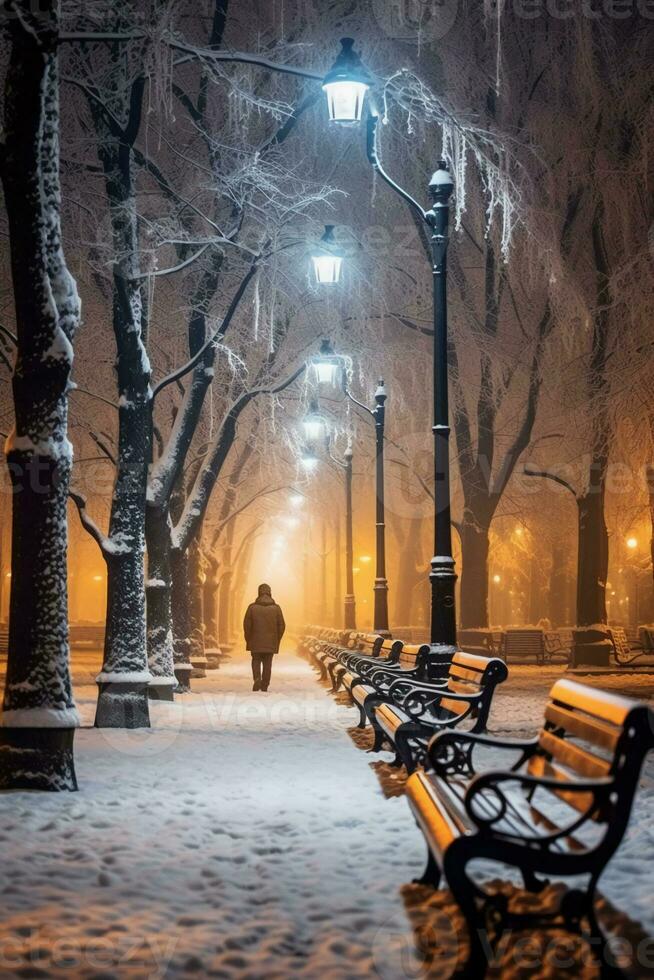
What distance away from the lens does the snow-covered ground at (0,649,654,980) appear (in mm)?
4863

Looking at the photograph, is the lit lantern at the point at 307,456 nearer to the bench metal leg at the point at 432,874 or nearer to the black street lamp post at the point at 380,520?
the black street lamp post at the point at 380,520

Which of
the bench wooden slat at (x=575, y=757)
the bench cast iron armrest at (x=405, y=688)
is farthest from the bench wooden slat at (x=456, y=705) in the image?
the bench wooden slat at (x=575, y=757)

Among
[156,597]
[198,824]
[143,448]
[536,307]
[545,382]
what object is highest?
[536,307]

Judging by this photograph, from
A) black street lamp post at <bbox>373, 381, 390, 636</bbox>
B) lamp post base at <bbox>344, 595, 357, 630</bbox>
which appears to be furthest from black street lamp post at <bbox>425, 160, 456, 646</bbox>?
lamp post base at <bbox>344, 595, 357, 630</bbox>

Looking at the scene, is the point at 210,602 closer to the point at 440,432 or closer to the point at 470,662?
the point at 440,432

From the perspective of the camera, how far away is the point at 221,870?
6.45 meters

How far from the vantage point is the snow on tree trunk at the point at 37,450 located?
29.7ft

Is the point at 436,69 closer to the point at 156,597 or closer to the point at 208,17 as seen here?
the point at 208,17

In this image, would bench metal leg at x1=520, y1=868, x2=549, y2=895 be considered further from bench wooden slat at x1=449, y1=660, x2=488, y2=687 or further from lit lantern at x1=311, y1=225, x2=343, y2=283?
lit lantern at x1=311, y1=225, x2=343, y2=283

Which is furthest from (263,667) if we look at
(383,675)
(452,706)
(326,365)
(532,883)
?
(532,883)

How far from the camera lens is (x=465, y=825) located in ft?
16.6

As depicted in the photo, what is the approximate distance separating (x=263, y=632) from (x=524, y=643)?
14.0 meters

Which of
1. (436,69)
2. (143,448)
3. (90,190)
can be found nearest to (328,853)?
(143,448)

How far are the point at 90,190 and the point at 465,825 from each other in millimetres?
12630
